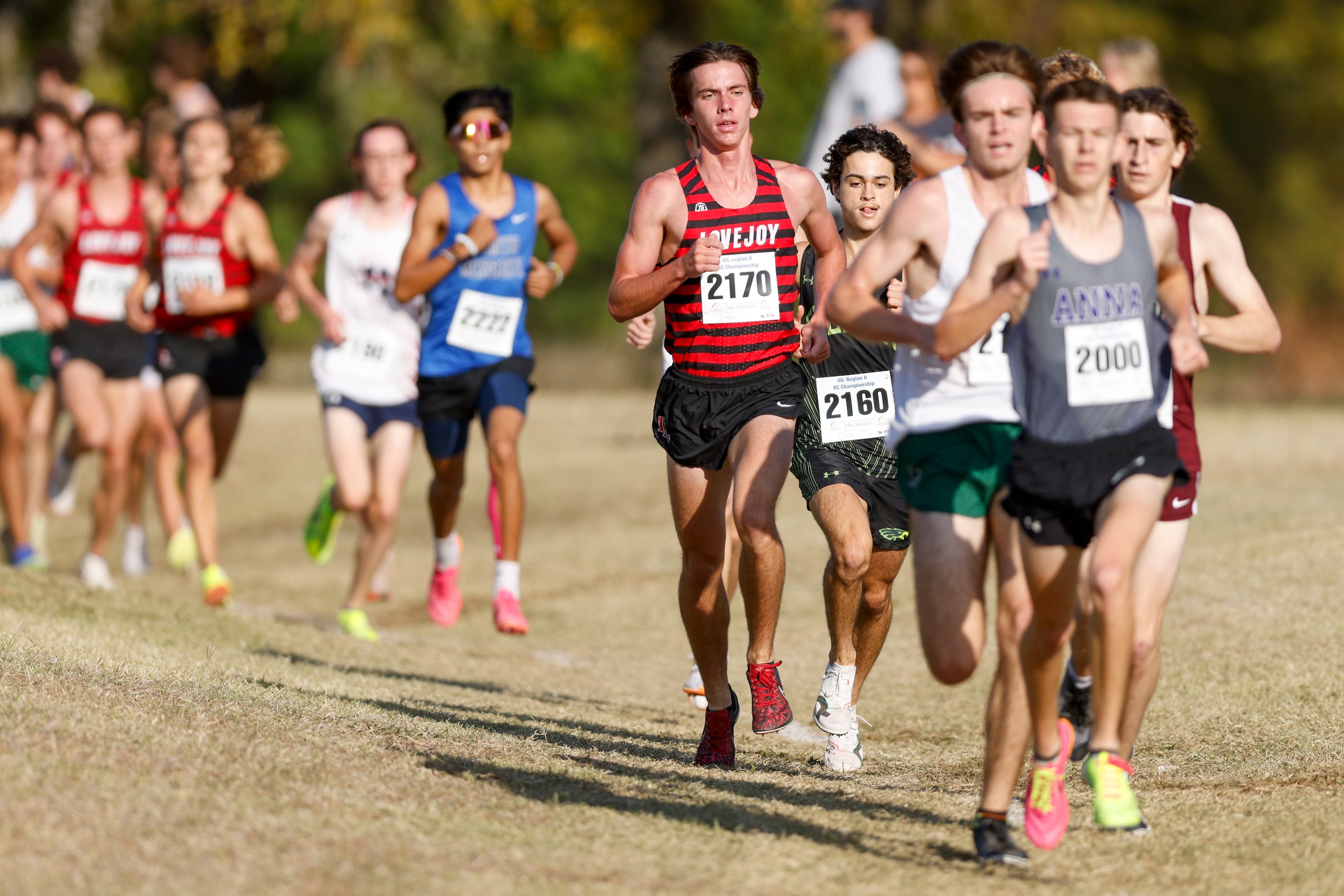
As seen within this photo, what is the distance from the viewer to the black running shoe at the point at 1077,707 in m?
6.10

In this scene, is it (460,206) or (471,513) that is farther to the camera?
(471,513)

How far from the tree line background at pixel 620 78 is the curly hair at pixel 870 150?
44.2ft

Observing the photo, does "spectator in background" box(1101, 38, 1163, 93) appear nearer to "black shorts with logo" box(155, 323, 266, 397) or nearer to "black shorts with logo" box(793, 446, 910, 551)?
"black shorts with logo" box(793, 446, 910, 551)

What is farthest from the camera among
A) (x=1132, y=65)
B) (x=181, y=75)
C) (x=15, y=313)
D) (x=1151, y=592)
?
(x=181, y=75)

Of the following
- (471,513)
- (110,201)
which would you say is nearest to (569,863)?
(110,201)

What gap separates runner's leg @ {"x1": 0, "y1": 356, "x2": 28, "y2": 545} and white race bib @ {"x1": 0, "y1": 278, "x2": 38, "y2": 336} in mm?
193

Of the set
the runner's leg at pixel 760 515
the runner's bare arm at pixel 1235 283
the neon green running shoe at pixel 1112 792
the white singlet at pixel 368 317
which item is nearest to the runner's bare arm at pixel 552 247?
the white singlet at pixel 368 317

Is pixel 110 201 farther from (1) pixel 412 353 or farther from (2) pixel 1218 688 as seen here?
(2) pixel 1218 688

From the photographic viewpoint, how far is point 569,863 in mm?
4375

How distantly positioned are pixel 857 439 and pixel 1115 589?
2.23m

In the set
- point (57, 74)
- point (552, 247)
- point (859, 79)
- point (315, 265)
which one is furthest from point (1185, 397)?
point (57, 74)

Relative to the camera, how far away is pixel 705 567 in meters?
5.95

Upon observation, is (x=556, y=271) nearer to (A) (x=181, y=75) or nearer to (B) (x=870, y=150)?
(B) (x=870, y=150)

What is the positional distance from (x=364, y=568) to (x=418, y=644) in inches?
21.8
